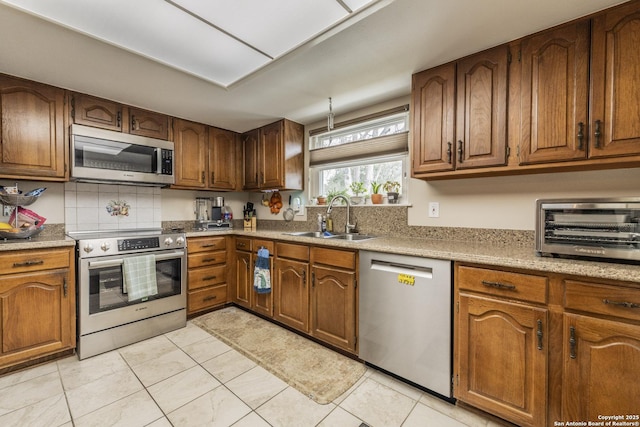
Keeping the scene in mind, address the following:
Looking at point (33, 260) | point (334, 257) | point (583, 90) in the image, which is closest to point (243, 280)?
point (334, 257)

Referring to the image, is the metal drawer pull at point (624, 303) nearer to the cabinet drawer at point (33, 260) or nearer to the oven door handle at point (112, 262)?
the oven door handle at point (112, 262)

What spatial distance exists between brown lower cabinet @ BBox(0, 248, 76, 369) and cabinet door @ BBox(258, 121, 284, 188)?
6.03 feet

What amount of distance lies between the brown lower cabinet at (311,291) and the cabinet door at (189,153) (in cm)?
96

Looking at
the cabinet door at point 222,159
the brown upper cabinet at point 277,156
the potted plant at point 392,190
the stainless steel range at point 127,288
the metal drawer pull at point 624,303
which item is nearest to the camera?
the metal drawer pull at point 624,303

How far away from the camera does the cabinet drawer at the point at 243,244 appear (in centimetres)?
289

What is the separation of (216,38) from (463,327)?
222 centimetres

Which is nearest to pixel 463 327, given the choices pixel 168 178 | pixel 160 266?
pixel 160 266

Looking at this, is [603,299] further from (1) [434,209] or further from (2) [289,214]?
(2) [289,214]

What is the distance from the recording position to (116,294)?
2.26 meters

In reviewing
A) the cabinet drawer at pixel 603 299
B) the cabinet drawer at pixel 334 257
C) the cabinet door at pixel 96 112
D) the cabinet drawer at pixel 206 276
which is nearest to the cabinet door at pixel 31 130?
the cabinet door at pixel 96 112

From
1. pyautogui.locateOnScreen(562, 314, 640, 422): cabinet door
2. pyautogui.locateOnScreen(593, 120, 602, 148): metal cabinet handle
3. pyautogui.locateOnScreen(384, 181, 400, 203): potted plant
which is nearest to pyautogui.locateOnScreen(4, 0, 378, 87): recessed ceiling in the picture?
pyautogui.locateOnScreen(593, 120, 602, 148): metal cabinet handle

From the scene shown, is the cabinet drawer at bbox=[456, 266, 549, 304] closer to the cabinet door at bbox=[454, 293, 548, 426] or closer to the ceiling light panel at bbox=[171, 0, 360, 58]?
the cabinet door at bbox=[454, 293, 548, 426]

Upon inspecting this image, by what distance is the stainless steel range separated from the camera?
6.91 feet

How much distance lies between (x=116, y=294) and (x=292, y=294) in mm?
1448
